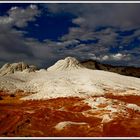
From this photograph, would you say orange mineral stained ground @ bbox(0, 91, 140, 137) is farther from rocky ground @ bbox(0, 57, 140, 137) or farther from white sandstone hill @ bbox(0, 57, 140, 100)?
white sandstone hill @ bbox(0, 57, 140, 100)

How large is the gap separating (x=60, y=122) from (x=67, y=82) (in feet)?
11.3

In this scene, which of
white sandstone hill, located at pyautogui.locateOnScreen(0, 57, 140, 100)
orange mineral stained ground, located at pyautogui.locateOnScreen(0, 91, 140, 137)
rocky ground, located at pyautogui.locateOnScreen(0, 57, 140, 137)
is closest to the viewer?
orange mineral stained ground, located at pyautogui.locateOnScreen(0, 91, 140, 137)

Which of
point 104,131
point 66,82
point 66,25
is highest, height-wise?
Result: point 66,25

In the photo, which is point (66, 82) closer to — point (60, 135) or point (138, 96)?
point (138, 96)

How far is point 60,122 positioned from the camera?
7.45m

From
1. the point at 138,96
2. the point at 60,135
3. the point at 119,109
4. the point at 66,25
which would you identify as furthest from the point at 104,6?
the point at 138,96

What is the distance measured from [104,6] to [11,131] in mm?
3139

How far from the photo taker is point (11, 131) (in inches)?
275

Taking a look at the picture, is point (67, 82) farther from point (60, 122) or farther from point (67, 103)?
point (60, 122)

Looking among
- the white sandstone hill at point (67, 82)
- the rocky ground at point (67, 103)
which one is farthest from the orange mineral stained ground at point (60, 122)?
the white sandstone hill at point (67, 82)

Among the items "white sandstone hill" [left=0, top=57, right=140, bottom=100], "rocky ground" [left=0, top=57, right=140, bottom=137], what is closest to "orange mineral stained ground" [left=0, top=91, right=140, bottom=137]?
"rocky ground" [left=0, top=57, right=140, bottom=137]

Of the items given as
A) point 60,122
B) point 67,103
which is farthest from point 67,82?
point 60,122

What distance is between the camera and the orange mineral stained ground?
7.00 metres

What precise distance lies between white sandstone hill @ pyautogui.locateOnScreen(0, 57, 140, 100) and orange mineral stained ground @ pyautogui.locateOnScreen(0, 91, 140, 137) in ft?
3.98
